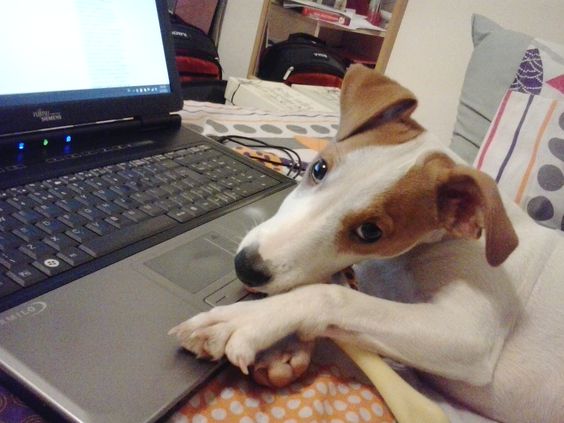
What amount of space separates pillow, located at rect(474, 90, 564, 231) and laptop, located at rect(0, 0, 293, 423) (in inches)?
26.5

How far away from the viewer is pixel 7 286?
520 millimetres

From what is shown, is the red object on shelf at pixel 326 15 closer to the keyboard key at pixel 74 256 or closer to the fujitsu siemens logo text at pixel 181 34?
the fujitsu siemens logo text at pixel 181 34

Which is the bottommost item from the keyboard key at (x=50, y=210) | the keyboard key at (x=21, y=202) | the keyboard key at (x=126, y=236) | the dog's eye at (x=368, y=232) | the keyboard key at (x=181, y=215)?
the keyboard key at (x=181, y=215)

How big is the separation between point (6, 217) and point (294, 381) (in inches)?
16.0

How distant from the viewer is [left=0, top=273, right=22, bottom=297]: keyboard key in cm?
51

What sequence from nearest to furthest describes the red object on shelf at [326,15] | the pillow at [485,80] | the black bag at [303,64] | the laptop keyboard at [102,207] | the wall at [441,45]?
the laptop keyboard at [102,207], the pillow at [485,80], the wall at [441,45], the black bag at [303,64], the red object on shelf at [326,15]

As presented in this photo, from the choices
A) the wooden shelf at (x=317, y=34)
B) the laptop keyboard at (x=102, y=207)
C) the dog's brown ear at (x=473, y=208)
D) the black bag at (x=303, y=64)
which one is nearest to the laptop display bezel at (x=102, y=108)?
the laptop keyboard at (x=102, y=207)

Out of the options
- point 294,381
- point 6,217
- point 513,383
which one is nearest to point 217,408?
point 294,381

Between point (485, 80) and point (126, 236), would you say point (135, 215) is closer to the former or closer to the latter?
point (126, 236)

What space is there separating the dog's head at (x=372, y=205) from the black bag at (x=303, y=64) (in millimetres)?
1991

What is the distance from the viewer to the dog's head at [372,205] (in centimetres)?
71

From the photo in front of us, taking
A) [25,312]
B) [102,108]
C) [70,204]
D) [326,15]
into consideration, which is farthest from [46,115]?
[326,15]

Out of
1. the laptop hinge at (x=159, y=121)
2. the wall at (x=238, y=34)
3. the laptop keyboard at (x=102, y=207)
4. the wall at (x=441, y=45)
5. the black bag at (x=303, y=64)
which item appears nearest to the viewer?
the laptop keyboard at (x=102, y=207)

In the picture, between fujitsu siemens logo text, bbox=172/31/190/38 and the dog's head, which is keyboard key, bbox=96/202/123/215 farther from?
fujitsu siemens logo text, bbox=172/31/190/38
